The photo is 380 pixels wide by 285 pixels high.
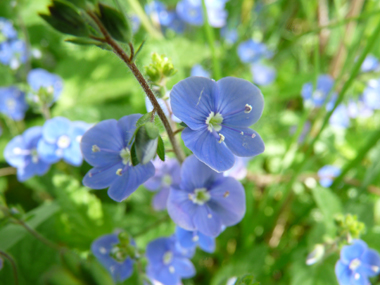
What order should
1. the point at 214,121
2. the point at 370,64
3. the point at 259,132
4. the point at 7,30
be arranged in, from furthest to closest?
1. the point at 370,64
2. the point at 7,30
3. the point at 259,132
4. the point at 214,121

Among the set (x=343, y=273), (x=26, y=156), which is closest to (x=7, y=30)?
(x=26, y=156)

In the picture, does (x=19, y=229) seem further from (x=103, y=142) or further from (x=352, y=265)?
(x=352, y=265)

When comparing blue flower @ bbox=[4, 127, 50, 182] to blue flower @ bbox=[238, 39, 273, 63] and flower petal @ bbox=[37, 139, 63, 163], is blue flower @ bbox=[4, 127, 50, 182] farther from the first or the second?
Answer: blue flower @ bbox=[238, 39, 273, 63]

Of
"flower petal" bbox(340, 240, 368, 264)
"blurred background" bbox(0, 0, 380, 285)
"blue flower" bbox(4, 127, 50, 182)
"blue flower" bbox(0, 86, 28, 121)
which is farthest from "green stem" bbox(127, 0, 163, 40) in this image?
"flower petal" bbox(340, 240, 368, 264)

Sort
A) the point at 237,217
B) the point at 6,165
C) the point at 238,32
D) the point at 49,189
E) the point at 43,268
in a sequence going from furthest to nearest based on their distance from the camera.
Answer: the point at 238,32 → the point at 6,165 → the point at 49,189 → the point at 43,268 → the point at 237,217

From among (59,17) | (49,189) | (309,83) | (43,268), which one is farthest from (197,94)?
(309,83)

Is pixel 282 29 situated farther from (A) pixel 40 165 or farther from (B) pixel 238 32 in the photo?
(A) pixel 40 165
